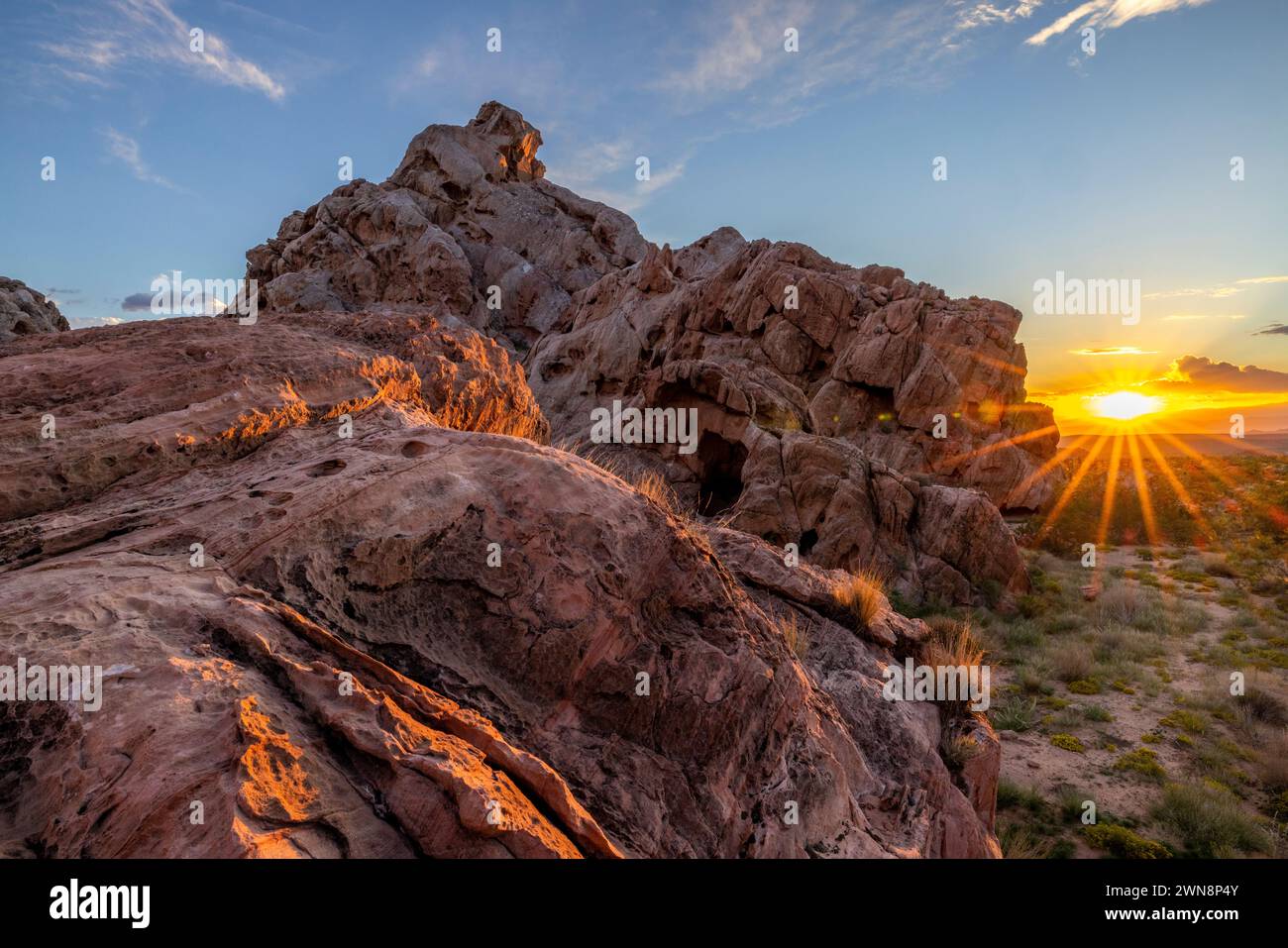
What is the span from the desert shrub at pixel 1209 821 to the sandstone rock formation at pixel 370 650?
16.6 ft

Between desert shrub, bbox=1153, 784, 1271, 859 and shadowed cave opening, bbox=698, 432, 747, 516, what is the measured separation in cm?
1289

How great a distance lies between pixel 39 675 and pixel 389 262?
2146 inches

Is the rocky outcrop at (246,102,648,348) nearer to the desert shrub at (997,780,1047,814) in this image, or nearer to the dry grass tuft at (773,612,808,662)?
the desert shrub at (997,780,1047,814)

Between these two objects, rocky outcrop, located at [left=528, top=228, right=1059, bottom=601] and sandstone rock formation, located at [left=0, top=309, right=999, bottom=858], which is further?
rocky outcrop, located at [left=528, top=228, right=1059, bottom=601]

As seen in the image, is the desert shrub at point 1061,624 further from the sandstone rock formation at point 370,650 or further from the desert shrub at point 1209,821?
the sandstone rock formation at point 370,650

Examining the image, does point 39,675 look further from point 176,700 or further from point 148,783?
point 148,783

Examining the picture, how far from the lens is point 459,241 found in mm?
55094

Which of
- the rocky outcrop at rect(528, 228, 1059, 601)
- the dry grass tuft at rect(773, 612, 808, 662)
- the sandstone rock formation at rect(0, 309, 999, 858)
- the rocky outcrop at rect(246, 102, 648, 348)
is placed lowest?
the dry grass tuft at rect(773, 612, 808, 662)

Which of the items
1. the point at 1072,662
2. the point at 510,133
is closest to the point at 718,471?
the point at 1072,662

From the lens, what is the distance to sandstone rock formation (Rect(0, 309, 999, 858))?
2.47 m

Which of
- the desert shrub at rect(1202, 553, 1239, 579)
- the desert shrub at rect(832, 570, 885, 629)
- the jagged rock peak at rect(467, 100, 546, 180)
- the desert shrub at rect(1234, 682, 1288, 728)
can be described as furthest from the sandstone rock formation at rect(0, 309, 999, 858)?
the jagged rock peak at rect(467, 100, 546, 180)

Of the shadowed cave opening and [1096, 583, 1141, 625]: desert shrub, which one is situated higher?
the shadowed cave opening

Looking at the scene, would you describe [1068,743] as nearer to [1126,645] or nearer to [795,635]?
[1126,645]

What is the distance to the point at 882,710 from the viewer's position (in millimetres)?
5723
